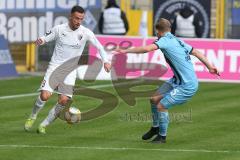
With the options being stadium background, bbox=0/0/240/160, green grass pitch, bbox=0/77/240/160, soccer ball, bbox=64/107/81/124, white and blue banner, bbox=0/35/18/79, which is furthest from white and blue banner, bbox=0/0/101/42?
soccer ball, bbox=64/107/81/124

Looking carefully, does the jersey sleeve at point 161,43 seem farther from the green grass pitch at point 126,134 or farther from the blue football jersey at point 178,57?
the green grass pitch at point 126,134

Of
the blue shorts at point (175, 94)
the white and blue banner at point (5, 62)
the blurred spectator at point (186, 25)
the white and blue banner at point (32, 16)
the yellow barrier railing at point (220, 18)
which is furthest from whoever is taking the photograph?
the yellow barrier railing at point (220, 18)

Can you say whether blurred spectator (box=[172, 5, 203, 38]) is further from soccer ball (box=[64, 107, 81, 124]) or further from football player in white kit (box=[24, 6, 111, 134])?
football player in white kit (box=[24, 6, 111, 134])

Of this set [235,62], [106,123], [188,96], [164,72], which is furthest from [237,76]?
[188,96]

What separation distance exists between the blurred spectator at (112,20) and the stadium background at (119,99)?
159cm

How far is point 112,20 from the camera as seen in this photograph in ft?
96.3

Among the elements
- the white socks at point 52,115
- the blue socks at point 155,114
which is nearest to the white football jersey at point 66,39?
the white socks at point 52,115

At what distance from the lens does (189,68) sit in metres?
14.2

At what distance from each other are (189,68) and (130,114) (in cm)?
469

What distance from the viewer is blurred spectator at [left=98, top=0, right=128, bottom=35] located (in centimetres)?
2920

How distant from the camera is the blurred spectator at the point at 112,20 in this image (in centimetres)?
2920

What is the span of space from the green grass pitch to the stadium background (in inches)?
0.6

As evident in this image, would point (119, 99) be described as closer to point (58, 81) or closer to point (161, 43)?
point (58, 81)

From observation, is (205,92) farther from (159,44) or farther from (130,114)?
(159,44)
